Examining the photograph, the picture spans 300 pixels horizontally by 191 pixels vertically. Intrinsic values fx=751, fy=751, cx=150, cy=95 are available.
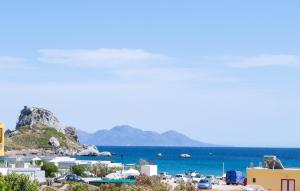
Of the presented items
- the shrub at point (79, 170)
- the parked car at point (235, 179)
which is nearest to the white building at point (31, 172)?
the shrub at point (79, 170)

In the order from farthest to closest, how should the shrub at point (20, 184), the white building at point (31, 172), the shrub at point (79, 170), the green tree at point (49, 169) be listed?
Answer: the shrub at point (79, 170)
the green tree at point (49, 169)
the white building at point (31, 172)
the shrub at point (20, 184)

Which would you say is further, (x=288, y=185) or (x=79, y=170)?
(x=79, y=170)

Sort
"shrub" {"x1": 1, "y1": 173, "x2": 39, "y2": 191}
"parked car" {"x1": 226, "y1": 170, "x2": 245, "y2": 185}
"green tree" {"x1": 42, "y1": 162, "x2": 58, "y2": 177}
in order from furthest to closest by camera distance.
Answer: "green tree" {"x1": 42, "y1": 162, "x2": 58, "y2": 177} < "parked car" {"x1": 226, "y1": 170, "x2": 245, "y2": 185} < "shrub" {"x1": 1, "y1": 173, "x2": 39, "y2": 191}

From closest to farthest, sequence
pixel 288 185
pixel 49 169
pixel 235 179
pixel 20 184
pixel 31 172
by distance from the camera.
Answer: pixel 20 184 → pixel 288 185 → pixel 31 172 → pixel 235 179 → pixel 49 169

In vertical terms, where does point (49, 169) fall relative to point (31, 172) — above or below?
above

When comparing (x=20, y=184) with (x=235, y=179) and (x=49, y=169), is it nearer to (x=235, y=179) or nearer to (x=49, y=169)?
(x=235, y=179)

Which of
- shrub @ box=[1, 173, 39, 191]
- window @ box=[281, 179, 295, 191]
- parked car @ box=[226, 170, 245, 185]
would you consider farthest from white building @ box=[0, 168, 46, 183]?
window @ box=[281, 179, 295, 191]

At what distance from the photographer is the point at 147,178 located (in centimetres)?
5650

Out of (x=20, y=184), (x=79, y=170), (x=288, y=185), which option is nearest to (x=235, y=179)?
(x=79, y=170)

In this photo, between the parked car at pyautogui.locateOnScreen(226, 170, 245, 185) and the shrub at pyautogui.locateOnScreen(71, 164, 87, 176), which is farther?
the shrub at pyautogui.locateOnScreen(71, 164, 87, 176)

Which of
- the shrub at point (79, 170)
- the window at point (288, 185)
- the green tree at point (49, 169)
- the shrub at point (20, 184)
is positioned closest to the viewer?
the shrub at point (20, 184)

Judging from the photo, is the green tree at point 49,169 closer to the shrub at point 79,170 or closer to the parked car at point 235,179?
the shrub at point 79,170

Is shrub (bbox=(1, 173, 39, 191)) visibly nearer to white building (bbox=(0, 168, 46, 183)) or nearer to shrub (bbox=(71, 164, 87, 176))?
white building (bbox=(0, 168, 46, 183))

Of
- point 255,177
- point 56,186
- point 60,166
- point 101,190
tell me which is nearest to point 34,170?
point 56,186
